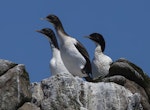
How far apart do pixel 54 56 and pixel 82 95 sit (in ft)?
14.4

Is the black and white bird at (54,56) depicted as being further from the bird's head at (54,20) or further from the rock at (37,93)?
the rock at (37,93)

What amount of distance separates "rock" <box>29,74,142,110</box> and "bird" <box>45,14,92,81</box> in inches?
134

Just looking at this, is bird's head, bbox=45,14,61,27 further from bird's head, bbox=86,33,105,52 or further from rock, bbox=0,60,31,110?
rock, bbox=0,60,31,110

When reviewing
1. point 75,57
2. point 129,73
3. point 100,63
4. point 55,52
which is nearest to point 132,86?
point 129,73

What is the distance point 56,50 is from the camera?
108ft

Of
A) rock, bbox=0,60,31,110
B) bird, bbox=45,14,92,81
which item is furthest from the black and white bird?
rock, bbox=0,60,31,110

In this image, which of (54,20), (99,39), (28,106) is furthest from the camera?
(99,39)

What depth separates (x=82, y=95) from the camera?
2869cm

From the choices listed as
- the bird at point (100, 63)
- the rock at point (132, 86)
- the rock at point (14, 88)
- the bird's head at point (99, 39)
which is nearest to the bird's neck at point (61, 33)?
the bird at point (100, 63)

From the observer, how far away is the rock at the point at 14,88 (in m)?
27.6

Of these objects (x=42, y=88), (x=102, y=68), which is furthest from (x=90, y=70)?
(x=42, y=88)

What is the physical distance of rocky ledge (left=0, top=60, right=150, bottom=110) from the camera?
91.2ft

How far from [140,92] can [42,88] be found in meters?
3.92

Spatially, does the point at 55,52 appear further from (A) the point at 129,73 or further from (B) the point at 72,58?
(A) the point at 129,73
